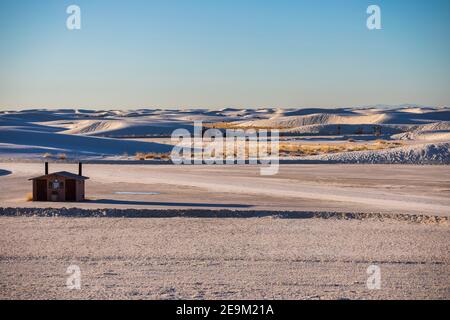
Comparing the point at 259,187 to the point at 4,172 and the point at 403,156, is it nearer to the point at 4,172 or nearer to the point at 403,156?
the point at 4,172

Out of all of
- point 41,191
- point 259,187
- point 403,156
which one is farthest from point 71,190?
point 403,156

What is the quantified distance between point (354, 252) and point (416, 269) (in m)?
1.79

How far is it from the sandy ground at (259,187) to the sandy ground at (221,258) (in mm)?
3179

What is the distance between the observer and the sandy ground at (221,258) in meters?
11.6

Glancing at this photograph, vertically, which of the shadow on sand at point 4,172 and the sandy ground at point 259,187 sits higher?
the shadow on sand at point 4,172

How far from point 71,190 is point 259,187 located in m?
7.90

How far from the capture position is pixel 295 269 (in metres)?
13.1

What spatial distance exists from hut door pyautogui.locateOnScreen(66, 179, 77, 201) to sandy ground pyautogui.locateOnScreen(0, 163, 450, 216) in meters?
0.69

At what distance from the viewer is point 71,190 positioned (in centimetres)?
2275

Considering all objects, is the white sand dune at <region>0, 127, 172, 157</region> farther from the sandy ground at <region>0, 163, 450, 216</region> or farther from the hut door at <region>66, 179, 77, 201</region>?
the hut door at <region>66, 179, 77, 201</region>

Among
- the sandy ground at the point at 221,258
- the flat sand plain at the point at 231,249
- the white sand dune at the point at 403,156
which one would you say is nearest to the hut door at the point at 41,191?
the flat sand plain at the point at 231,249

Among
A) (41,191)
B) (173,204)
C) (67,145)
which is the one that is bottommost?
(173,204)

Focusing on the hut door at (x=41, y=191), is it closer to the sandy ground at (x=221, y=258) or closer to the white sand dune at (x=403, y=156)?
the sandy ground at (x=221, y=258)

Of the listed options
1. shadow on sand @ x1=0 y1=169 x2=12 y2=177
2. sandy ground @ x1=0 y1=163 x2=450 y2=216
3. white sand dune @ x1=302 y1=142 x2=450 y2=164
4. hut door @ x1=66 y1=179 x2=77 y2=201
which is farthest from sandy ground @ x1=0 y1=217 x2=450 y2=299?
white sand dune @ x1=302 y1=142 x2=450 y2=164
